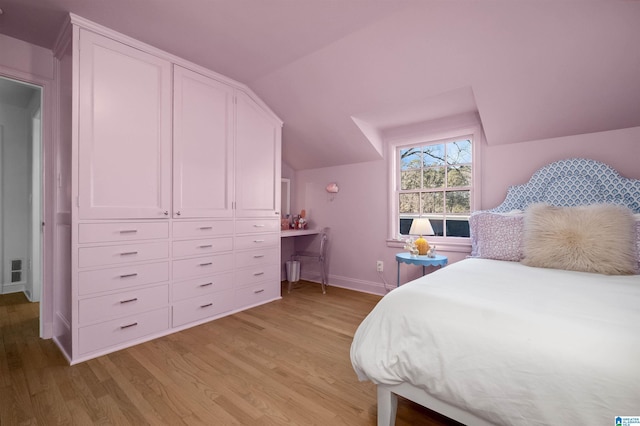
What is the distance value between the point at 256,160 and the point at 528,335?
283 centimetres

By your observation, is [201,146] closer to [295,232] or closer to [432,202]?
[295,232]

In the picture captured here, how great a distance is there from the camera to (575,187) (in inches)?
95.9

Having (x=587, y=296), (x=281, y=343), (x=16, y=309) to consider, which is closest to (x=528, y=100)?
(x=587, y=296)

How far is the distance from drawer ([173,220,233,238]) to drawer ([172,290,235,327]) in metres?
0.59

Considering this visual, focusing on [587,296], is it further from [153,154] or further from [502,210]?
[153,154]

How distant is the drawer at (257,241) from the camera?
9.91 feet

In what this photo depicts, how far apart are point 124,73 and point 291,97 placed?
155 cm

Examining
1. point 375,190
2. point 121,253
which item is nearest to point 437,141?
point 375,190

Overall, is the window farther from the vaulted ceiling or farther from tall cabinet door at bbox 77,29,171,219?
tall cabinet door at bbox 77,29,171,219

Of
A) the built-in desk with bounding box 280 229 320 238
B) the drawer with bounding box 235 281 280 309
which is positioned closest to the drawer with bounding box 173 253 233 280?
the drawer with bounding box 235 281 280 309

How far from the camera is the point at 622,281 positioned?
159 cm

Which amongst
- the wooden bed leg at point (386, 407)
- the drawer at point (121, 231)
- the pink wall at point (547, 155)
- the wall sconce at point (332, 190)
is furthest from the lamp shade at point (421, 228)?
the drawer at point (121, 231)

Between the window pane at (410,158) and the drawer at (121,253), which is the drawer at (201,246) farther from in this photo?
Result: the window pane at (410,158)

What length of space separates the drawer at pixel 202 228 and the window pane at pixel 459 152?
260 cm
